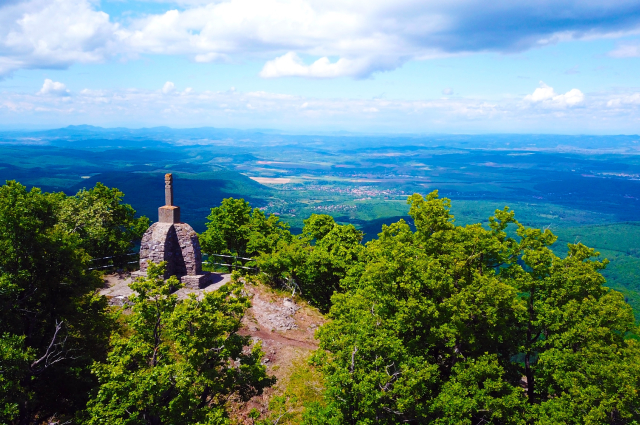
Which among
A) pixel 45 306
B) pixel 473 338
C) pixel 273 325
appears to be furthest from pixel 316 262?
pixel 45 306

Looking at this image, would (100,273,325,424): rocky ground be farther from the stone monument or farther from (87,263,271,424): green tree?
(87,263,271,424): green tree

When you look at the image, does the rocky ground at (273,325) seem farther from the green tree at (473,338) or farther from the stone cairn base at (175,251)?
the green tree at (473,338)

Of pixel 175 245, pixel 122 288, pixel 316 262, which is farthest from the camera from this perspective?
pixel 316 262

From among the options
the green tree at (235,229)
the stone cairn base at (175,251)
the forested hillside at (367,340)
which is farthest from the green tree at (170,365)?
the green tree at (235,229)

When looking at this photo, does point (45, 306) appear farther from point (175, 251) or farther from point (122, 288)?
point (175, 251)

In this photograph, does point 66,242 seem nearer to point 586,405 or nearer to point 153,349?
point 153,349

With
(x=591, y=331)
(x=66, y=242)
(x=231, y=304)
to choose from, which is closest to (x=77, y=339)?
(x=66, y=242)
